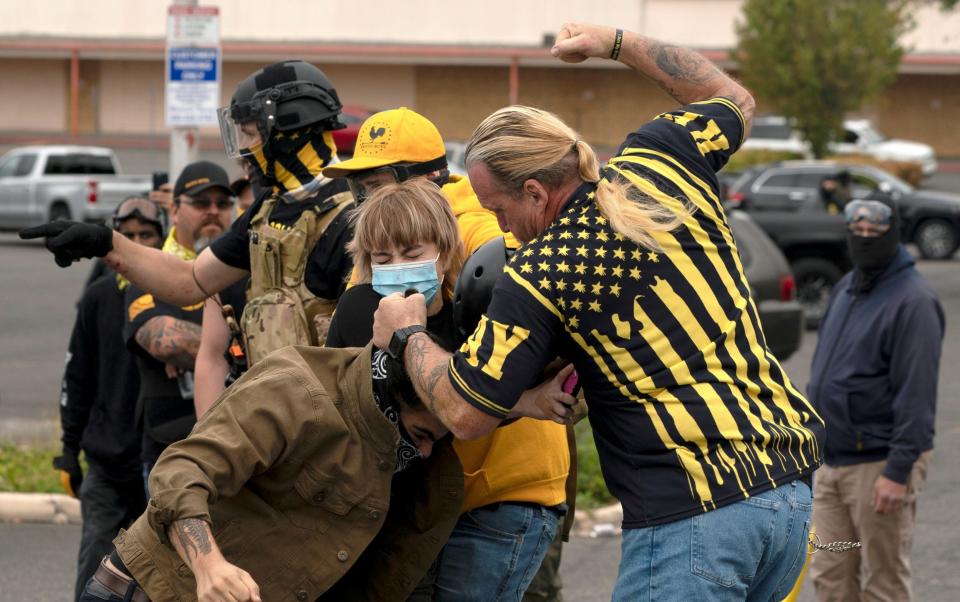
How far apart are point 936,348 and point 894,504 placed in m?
0.66

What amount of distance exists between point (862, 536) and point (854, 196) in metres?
17.2

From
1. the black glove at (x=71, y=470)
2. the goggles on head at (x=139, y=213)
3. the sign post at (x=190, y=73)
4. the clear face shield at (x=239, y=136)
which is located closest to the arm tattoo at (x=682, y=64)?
the clear face shield at (x=239, y=136)

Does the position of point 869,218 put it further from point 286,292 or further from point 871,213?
point 286,292

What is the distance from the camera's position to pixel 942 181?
40094 millimetres

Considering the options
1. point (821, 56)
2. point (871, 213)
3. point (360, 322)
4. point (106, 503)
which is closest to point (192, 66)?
point (106, 503)

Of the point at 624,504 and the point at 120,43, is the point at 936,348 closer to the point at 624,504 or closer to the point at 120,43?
the point at 624,504

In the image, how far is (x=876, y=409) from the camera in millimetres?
5902

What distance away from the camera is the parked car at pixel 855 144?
36.9 meters

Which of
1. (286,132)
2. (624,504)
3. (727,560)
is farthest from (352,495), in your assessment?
(286,132)

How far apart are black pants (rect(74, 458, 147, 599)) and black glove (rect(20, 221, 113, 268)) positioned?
5.85ft

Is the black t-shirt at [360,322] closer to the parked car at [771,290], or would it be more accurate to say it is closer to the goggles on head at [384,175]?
the goggles on head at [384,175]

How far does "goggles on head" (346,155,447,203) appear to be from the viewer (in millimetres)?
4309

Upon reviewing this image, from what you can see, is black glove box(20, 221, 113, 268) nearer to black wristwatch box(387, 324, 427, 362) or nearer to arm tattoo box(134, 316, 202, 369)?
arm tattoo box(134, 316, 202, 369)

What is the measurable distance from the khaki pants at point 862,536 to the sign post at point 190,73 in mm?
5471
